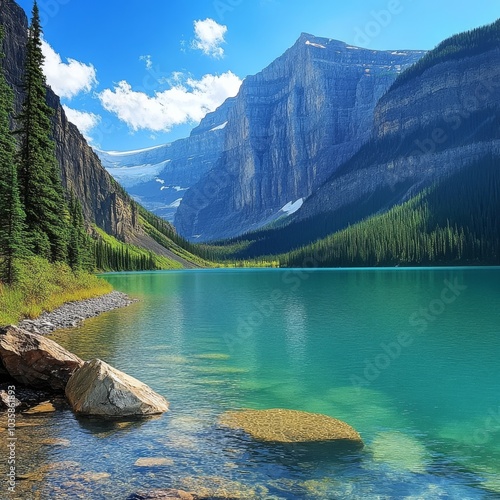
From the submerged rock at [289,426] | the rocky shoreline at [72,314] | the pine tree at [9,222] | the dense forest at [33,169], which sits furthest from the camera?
the dense forest at [33,169]

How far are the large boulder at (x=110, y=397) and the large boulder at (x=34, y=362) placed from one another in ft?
6.77

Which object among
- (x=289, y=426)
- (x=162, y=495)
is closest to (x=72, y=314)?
(x=289, y=426)

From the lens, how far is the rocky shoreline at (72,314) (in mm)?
30484

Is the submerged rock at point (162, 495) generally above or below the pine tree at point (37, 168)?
below

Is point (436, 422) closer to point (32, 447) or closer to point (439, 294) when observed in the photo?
point (32, 447)

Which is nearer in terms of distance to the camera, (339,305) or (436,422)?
(436,422)

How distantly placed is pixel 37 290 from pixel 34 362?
21831mm

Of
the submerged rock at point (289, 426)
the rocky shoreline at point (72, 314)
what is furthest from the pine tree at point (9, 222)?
the submerged rock at point (289, 426)

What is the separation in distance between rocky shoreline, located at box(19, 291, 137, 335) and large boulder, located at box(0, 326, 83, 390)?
9489mm

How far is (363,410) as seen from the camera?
16812 mm

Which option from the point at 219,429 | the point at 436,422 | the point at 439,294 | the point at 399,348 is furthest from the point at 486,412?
the point at 439,294

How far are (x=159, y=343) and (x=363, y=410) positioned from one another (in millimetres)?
16217

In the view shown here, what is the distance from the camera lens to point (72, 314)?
1539 inches

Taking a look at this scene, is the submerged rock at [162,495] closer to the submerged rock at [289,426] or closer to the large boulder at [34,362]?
the submerged rock at [289,426]
